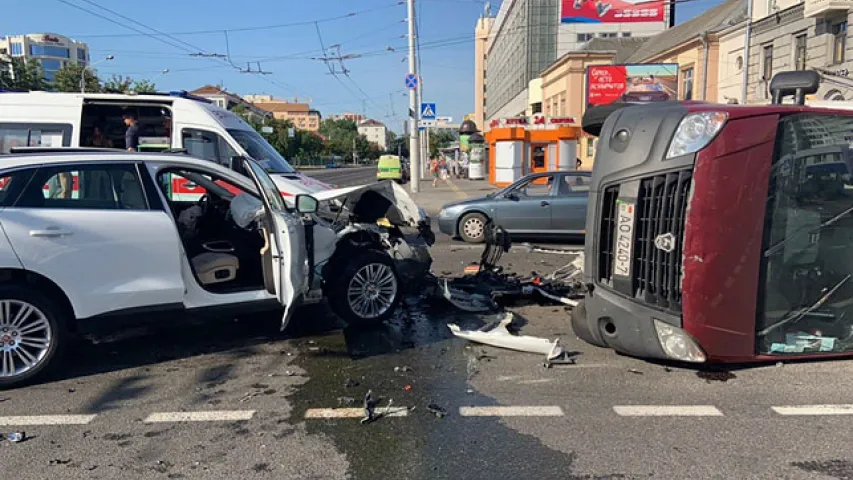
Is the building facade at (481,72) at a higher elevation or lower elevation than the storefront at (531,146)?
higher

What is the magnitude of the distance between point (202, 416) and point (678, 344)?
331cm

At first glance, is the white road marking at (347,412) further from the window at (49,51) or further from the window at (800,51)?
the window at (49,51)

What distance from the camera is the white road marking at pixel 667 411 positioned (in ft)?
13.5

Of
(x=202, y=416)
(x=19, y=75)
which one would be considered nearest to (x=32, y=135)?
(x=202, y=416)

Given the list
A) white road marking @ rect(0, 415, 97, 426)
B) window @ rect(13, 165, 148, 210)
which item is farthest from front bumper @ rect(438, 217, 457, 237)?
white road marking @ rect(0, 415, 97, 426)

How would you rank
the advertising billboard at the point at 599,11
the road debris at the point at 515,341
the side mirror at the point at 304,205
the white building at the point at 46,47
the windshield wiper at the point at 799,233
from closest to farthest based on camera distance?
the windshield wiper at the point at 799,233 < the road debris at the point at 515,341 < the side mirror at the point at 304,205 < the advertising billboard at the point at 599,11 < the white building at the point at 46,47

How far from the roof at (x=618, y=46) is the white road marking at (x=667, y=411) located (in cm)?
4557

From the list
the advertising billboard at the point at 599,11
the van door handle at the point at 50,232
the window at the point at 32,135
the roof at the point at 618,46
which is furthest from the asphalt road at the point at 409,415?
the advertising billboard at the point at 599,11

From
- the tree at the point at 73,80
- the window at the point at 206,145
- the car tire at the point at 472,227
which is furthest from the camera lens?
the tree at the point at 73,80

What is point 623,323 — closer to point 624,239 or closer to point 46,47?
point 624,239

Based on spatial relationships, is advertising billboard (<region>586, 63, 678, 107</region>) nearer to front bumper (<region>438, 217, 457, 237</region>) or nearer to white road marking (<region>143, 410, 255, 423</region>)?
front bumper (<region>438, 217, 457, 237</region>)

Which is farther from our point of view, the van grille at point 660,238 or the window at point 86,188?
the window at point 86,188

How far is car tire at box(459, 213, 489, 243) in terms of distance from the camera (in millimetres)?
12273

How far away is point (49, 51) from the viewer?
120 meters
